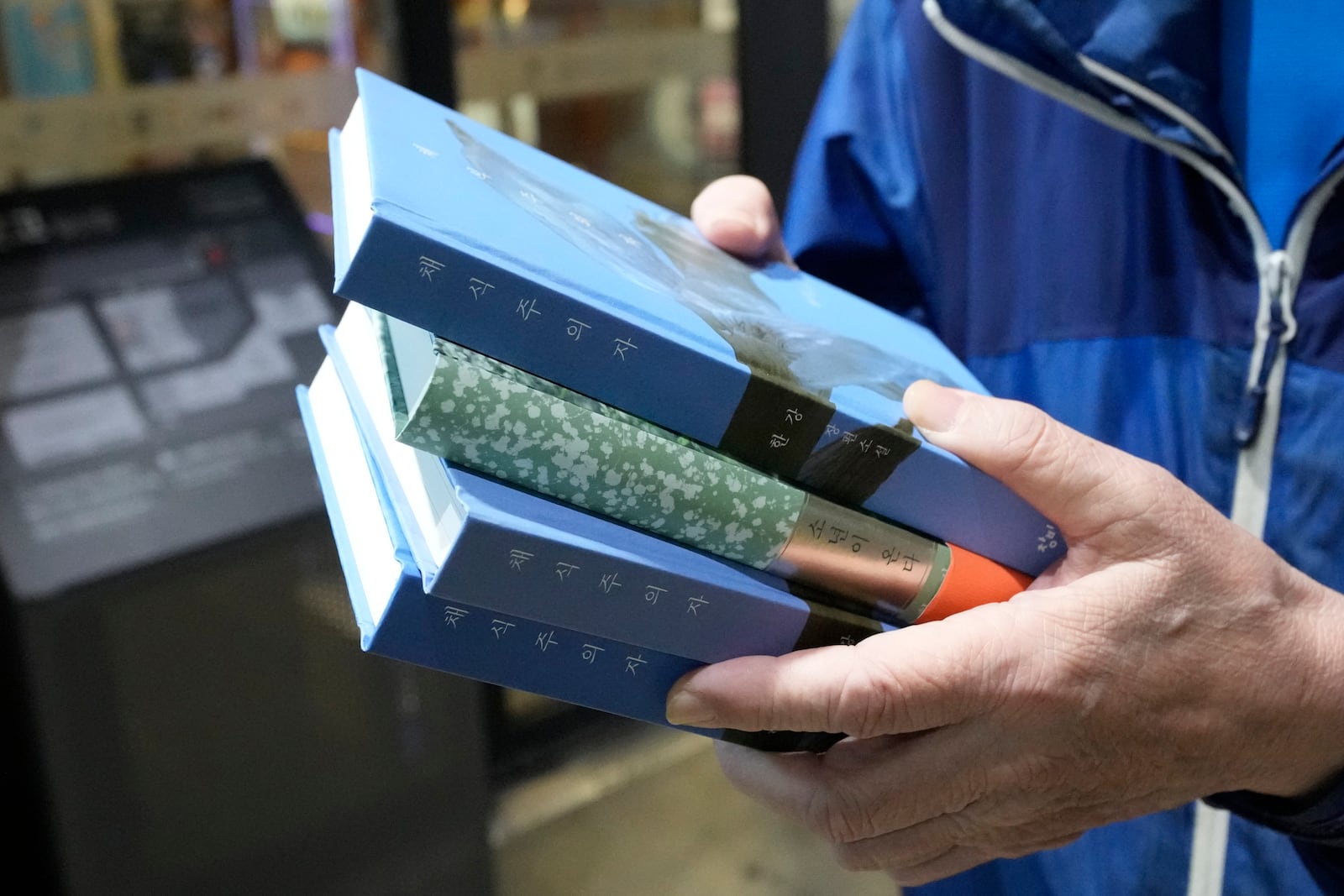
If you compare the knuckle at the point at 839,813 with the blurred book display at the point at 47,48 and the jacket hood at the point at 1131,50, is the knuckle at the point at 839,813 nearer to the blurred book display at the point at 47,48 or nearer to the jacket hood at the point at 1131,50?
the jacket hood at the point at 1131,50

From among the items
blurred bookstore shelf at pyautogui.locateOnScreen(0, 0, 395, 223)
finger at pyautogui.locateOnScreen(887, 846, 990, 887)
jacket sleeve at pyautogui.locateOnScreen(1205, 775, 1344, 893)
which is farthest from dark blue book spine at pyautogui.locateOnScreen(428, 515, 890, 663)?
blurred bookstore shelf at pyautogui.locateOnScreen(0, 0, 395, 223)

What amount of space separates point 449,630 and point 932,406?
0.25m

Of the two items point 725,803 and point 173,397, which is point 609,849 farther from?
point 173,397

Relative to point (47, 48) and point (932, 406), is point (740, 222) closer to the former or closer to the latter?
point (932, 406)

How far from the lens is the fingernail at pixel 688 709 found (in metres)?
0.51

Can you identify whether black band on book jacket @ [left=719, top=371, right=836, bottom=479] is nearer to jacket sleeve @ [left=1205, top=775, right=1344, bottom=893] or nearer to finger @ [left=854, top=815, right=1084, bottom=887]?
finger @ [left=854, top=815, right=1084, bottom=887]

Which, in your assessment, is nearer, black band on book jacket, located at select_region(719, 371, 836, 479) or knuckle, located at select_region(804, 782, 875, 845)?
black band on book jacket, located at select_region(719, 371, 836, 479)

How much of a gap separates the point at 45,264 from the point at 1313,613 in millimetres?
1279

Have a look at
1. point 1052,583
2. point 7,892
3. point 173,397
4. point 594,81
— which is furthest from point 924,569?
point 594,81

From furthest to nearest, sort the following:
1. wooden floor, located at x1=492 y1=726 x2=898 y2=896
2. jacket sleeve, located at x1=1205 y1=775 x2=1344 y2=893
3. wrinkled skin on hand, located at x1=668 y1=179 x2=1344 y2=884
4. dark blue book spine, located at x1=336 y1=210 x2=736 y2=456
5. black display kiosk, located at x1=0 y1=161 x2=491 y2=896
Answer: wooden floor, located at x1=492 y1=726 x2=898 y2=896
black display kiosk, located at x1=0 y1=161 x2=491 y2=896
jacket sleeve, located at x1=1205 y1=775 x2=1344 y2=893
wrinkled skin on hand, located at x1=668 y1=179 x2=1344 y2=884
dark blue book spine, located at x1=336 y1=210 x2=736 y2=456

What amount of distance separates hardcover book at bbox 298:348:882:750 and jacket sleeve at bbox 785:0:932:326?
0.38m

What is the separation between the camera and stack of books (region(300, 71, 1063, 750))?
43cm

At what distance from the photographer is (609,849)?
188cm

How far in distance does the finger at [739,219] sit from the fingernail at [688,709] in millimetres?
318
